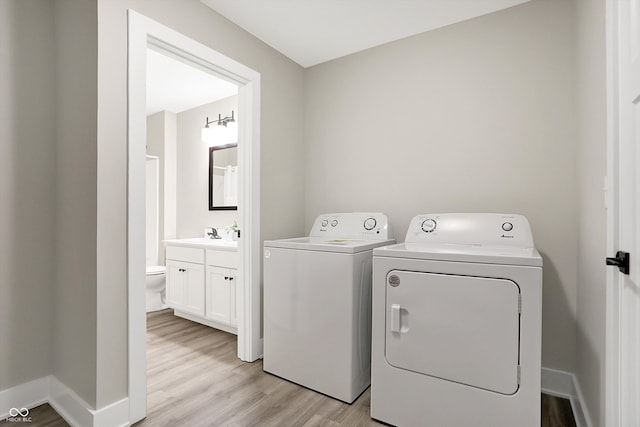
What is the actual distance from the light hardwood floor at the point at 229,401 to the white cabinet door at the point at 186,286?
24.8 inches

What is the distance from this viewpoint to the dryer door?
136 centimetres

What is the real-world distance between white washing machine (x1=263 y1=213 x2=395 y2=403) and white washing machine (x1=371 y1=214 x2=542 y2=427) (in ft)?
0.61

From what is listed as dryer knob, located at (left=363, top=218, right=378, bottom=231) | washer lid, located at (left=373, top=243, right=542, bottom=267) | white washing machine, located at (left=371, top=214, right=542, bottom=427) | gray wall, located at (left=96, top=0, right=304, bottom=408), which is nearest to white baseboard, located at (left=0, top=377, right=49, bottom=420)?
gray wall, located at (left=96, top=0, right=304, bottom=408)

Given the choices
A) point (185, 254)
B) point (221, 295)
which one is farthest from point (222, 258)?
point (185, 254)

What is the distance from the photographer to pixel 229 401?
5.90 feet

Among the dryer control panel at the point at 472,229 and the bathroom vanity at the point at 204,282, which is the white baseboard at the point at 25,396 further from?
the dryer control panel at the point at 472,229

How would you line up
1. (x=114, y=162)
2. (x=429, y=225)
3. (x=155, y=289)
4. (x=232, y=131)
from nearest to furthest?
(x=114, y=162) → (x=429, y=225) → (x=232, y=131) → (x=155, y=289)

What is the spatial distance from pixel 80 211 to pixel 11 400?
3.52ft

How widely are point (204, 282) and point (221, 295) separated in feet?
0.85

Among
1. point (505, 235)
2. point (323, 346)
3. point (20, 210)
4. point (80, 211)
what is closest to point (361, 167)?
point (505, 235)

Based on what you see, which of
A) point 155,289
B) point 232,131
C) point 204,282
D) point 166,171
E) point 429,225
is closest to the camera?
point 429,225

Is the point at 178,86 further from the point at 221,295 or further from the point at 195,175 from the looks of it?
the point at 221,295

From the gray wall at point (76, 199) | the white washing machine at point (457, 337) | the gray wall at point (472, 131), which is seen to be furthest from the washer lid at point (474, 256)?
the gray wall at point (76, 199)

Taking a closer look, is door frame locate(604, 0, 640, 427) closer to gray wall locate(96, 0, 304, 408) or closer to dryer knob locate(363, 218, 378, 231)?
dryer knob locate(363, 218, 378, 231)
